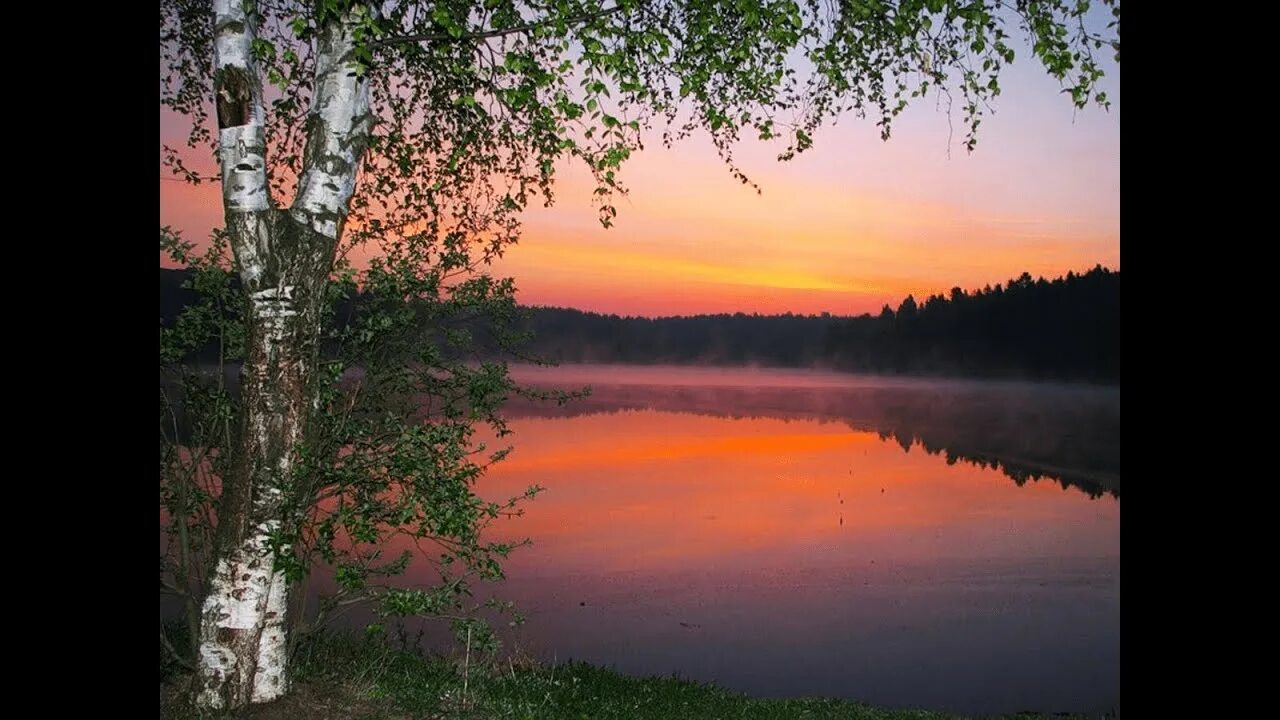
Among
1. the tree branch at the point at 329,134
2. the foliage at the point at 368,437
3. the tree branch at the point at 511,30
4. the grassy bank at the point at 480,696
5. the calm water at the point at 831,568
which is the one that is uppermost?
the tree branch at the point at 511,30

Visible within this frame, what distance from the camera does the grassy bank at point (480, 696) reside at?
8992 mm

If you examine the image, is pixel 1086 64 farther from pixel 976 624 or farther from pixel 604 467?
pixel 604 467

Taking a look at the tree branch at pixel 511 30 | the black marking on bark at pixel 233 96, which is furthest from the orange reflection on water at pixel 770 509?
the tree branch at pixel 511 30

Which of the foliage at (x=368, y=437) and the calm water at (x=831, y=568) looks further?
the calm water at (x=831, y=568)

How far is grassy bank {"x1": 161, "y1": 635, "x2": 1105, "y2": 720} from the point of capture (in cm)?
899

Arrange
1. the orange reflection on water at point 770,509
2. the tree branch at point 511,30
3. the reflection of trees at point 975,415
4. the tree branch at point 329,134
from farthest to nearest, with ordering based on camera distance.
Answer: the reflection of trees at point 975,415 → the orange reflection on water at point 770,509 → the tree branch at point 329,134 → the tree branch at point 511,30

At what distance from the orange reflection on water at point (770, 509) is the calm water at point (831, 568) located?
0.20 meters

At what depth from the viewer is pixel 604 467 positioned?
65188mm

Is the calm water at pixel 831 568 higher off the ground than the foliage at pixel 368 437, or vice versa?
the foliage at pixel 368 437

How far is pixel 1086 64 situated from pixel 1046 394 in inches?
6681

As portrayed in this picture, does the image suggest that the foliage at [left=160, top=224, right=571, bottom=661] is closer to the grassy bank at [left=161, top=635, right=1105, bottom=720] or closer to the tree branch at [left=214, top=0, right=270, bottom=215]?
the grassy bank at [left=161, top=635, right=1105, bottom=720]

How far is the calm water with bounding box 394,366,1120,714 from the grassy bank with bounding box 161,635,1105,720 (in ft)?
9.87

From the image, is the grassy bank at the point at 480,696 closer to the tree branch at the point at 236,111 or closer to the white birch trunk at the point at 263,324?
the white birch trunk at the point at 263,324
